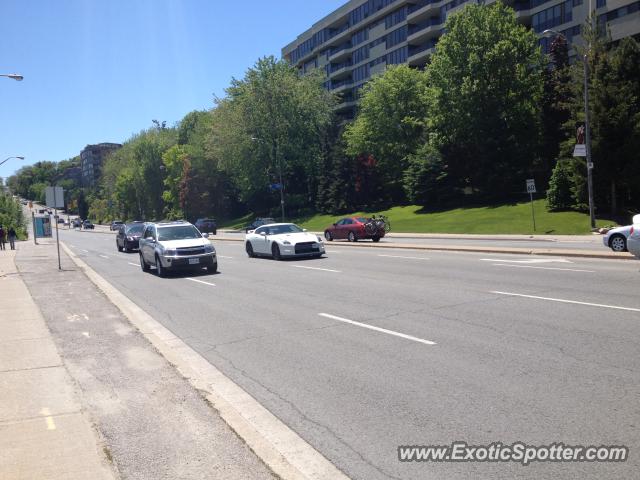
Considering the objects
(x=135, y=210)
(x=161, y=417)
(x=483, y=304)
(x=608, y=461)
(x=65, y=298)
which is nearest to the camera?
(x=608, y=461)

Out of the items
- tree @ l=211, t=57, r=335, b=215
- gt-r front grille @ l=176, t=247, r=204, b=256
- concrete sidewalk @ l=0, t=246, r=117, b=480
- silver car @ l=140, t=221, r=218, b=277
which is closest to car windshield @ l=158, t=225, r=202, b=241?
silver car @ l=140, t=221, r=218, b=277

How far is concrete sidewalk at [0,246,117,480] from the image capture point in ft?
13.9

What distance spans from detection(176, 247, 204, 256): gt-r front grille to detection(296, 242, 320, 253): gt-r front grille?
429 cm

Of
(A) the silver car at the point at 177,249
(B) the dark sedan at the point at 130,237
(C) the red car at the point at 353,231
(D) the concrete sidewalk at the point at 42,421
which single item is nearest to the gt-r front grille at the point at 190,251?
(A) the silver car at the point at 177,249

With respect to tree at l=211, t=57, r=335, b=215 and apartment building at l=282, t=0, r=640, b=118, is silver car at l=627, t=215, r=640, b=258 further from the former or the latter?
tree at l=211, t=57, r=335, b=215

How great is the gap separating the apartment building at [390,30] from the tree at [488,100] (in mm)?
6959

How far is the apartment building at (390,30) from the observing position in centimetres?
5316

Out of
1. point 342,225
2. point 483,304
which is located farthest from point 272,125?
point 483,304

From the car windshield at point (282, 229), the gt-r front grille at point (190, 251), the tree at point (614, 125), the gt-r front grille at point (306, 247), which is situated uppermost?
the tree at point (614, 125)

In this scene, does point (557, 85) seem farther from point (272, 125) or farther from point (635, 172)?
point (272, 125)

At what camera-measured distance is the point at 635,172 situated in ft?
114

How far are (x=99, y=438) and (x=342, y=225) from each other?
3004cm

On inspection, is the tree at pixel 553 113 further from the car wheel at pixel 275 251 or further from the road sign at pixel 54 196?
the road sign at pixel 54 196

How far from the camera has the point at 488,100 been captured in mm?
52156
